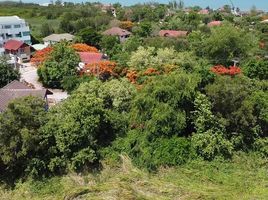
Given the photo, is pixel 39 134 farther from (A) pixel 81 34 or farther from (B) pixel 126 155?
(A) pixel 81 34

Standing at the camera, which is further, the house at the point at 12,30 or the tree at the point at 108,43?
the house at the point at 12,30

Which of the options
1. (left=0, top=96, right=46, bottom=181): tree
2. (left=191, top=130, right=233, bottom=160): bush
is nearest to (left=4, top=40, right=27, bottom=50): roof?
(left=0, top=96, right=46, bottom=181): tree

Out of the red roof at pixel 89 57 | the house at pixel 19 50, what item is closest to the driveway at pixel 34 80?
the house at pixel 19 50

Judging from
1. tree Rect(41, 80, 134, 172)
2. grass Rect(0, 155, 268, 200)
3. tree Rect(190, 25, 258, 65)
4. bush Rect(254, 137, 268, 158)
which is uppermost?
tree Rect(190, 25, 258, 65)

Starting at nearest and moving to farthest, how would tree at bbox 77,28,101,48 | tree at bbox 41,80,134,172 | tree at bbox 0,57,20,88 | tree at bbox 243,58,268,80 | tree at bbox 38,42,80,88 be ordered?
tree at bbox 41,80,134,172
tree at bbox 243,58,268,80
tree at bbox 0,57,20,88
tree at bbox 38,42,80,88
tree at bbox 77,28,101,48

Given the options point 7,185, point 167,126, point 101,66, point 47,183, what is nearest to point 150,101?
point 167,126

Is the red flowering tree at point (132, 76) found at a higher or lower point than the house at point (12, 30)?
lower

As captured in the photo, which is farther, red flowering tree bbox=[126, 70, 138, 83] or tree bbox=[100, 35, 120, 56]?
tree bbox=[100, 35, 120, 56]

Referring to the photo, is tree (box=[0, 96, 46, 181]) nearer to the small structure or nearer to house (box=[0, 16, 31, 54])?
the small structure

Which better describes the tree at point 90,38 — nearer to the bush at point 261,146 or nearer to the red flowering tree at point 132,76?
the red flowering tree at point 132,76
